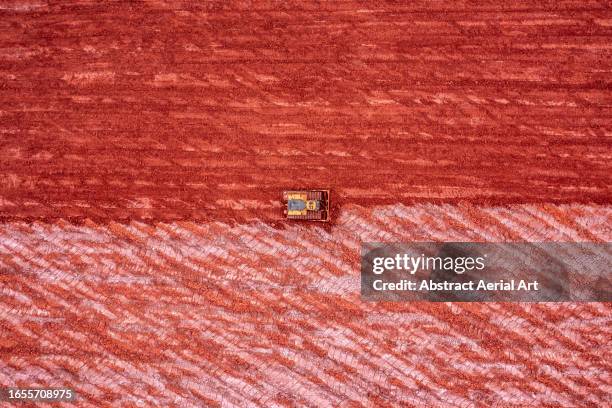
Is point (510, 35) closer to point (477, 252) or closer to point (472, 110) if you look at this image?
point (472, 110)

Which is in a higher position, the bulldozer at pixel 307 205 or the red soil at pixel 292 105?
the red soil at pixel 292 105

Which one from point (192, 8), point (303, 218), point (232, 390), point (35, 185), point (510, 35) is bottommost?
point (232, 390)

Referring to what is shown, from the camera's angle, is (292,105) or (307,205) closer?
(307,205)

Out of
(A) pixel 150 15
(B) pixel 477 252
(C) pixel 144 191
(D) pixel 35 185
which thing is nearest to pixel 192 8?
(A) pixel 150 15

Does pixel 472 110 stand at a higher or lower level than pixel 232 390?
higher

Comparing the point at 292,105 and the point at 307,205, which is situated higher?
the point at 292,105

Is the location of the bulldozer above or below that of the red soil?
below
